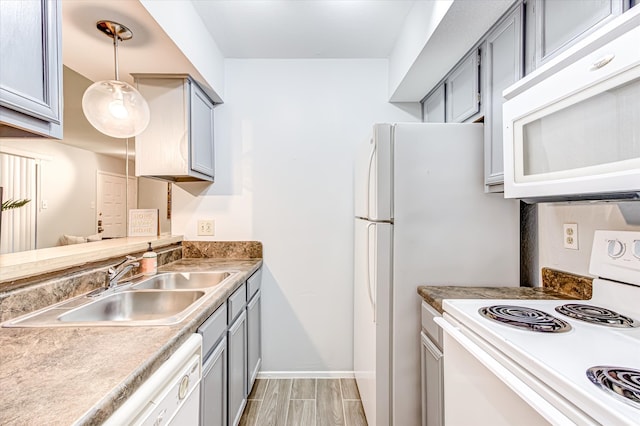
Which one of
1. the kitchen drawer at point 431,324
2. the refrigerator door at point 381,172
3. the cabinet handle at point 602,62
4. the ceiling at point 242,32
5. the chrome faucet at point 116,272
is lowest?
the kitchen drawer at point 431,324

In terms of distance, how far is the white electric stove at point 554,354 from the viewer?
2.09ft

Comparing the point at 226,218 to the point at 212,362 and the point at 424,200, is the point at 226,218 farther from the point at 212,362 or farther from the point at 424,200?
the point at 424,200

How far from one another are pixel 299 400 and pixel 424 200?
1.58 m

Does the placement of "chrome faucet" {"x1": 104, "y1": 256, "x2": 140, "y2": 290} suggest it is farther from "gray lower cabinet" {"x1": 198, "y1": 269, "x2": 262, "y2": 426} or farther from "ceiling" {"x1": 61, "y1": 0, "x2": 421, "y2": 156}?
"ceiling" {"x1": 61, "y1": 0, "x2": 421, "y2": 156}

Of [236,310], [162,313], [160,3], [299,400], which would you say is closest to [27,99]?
[160,3]

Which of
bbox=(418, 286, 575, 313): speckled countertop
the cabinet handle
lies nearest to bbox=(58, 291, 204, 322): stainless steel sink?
bbox=(418, 286, 575, 313): speckled countertop

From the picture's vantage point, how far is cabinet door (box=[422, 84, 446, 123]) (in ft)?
7.00

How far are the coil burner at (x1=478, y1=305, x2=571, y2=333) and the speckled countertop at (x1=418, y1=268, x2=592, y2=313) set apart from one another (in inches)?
10.0

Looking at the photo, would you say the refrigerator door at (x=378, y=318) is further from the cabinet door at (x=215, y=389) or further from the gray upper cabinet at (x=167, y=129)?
the gray upper cabinet at (x=167, y=129)

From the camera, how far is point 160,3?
143 centimetres

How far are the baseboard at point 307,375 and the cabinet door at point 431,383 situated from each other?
0.98 metres

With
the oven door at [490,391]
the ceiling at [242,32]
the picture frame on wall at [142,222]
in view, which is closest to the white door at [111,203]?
the ceiling at [242,32]

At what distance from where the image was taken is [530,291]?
1.48 m

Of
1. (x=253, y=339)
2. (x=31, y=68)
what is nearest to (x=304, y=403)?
(x=253, y=339)
